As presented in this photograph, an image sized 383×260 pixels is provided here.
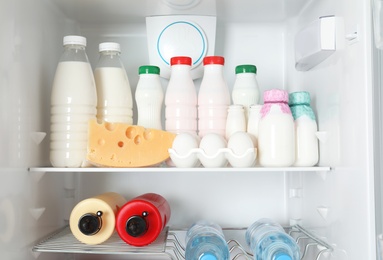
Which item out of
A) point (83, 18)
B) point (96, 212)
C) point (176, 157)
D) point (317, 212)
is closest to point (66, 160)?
point (96, 212)

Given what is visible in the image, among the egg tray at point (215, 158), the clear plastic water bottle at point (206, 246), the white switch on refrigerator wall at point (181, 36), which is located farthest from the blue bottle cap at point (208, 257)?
the white switch on refrigerator wall at point (181, 36)

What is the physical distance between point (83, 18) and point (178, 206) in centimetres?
69

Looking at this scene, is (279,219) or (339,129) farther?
(279,219)

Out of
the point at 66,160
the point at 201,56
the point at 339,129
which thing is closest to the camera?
the point at 339,129

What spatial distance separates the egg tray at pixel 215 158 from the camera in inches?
47.8

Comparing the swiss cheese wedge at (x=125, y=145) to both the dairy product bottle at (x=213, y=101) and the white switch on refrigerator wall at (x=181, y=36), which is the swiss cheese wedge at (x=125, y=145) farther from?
the white switch on refrigerator wall at (x=181, y=36)

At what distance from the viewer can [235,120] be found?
1.32m

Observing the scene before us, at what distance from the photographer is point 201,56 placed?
4.96 feet

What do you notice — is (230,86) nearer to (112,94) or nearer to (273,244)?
(112,94)

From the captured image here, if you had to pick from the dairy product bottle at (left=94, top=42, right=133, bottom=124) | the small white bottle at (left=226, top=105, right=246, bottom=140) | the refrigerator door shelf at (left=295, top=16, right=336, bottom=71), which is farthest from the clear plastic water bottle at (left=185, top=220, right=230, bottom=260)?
the refrigerator door shelf at (left=295, top=16, right=336, bottom=71)

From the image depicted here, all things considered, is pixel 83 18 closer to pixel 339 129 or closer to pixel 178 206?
pixel 178 206

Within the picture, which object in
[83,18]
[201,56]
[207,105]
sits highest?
[83,18]

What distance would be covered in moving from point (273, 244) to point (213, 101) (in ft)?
1.41

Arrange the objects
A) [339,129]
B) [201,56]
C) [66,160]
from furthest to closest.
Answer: [201,56] < [66,160] < [339,129]
